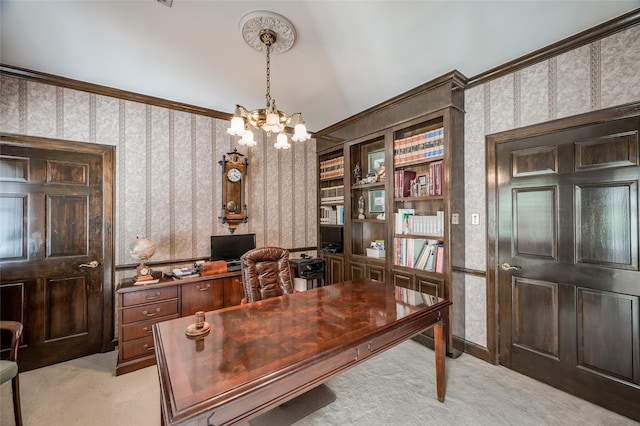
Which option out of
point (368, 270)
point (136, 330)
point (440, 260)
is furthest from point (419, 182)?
point (136, 330)

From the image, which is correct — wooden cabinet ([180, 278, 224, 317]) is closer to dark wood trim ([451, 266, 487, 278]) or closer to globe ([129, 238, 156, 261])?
globe ([129, 238, 156, 261])

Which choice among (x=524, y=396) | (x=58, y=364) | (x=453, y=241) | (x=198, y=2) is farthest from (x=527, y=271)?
(x=58, y=364)

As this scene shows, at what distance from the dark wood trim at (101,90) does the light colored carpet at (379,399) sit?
2.73 meters

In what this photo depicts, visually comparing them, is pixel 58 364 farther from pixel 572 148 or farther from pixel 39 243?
pixel 572 148

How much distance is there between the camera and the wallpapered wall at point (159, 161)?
2.60 m

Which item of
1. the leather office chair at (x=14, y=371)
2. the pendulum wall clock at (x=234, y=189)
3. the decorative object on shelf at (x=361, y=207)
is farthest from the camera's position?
the decorative object on shelf at (x=361, y=207)

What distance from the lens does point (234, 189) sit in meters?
3.56

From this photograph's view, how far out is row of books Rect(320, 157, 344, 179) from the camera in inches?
158

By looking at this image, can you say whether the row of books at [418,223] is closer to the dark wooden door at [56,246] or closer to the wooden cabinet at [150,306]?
the wooden cabinet at [150,306]

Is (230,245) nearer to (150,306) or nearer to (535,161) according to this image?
(150,306)

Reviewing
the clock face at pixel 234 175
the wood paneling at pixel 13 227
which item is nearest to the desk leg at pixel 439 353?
the clock face at pixel 234 175

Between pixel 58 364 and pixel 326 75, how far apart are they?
386cm

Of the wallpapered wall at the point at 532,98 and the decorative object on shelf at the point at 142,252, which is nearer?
the wallpapered wall at the point at 532,98

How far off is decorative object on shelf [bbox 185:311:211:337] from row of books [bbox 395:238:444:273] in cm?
223
